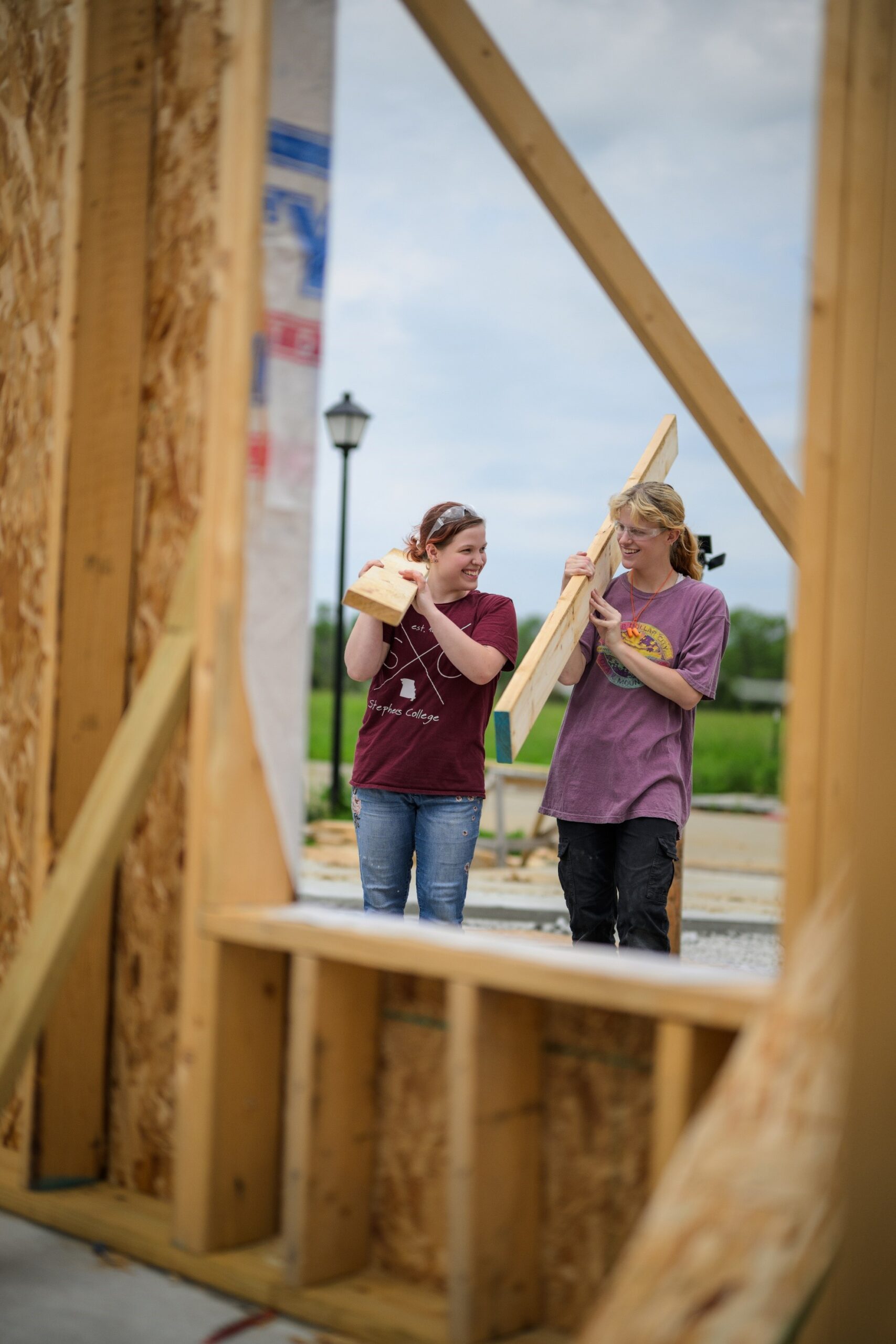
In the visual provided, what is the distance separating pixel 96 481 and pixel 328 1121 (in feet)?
5.45

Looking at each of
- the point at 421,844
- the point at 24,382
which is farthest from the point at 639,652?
the point at 24,382

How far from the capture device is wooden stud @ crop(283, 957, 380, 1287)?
2.69m

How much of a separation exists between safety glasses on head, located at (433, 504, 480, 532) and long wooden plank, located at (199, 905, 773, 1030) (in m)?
1.68

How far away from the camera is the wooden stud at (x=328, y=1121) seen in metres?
2.69

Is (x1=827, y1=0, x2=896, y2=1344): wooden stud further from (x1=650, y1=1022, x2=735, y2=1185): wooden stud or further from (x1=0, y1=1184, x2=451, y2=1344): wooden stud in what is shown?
(x1=0, y1=1184, x2=451, y2=1344): wooden stud

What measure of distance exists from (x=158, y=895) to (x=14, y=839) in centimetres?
52

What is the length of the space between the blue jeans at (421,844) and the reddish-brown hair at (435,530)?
0.81m

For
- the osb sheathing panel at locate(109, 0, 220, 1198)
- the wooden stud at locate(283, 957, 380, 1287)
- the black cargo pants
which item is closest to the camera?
the wooden stud at locate(283, 957, 380, 1287)

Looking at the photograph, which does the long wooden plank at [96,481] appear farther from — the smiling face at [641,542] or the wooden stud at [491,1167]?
the smiling face at [641,542]

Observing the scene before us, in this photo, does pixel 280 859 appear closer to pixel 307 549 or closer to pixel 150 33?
pixel 307 549

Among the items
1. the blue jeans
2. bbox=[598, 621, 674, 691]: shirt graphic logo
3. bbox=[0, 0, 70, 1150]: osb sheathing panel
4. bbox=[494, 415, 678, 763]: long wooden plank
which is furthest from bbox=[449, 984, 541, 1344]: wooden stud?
bbox=[598, 621, 674, 691]: shirt graphic logo

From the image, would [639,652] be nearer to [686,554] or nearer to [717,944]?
[686,554]

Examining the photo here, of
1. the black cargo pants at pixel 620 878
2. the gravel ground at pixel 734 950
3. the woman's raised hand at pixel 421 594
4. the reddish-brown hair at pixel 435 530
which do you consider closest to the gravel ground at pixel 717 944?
the gravel ground at pixel 734 950

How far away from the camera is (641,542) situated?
4020 millimetres
